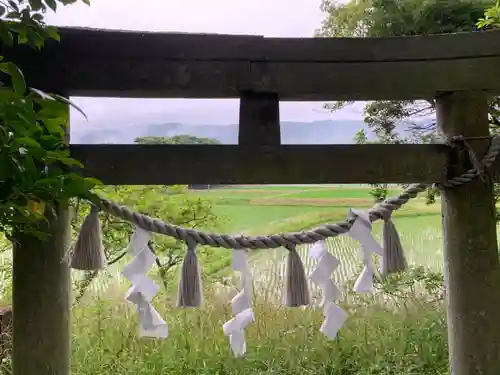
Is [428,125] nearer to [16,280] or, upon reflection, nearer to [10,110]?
[16,280]

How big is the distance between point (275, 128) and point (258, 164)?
7cm

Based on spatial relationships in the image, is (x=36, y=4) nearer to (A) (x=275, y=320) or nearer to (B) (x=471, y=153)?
(B) (x=471, y=153)

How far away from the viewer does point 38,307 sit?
84 centimetres

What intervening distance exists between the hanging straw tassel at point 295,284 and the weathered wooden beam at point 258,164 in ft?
0.47

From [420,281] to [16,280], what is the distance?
1.34 meters

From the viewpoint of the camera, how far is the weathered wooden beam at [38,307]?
838 mm

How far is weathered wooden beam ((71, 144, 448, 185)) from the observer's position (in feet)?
2.79

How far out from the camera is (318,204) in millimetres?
1592

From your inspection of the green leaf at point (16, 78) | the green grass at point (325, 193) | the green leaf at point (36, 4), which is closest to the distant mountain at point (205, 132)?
the green grass at point (325, 193)

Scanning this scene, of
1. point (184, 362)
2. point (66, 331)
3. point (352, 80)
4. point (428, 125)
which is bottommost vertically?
point (184, 362)

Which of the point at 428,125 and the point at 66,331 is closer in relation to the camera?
the point at 66,331

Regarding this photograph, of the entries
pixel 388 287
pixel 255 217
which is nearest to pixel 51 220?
pixel 255 217

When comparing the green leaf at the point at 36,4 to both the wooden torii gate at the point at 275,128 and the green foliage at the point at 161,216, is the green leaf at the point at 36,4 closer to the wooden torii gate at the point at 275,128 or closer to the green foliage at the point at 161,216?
the wooden torii gate at the point at 275,128

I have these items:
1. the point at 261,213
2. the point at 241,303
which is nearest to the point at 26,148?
the point at 241,303
